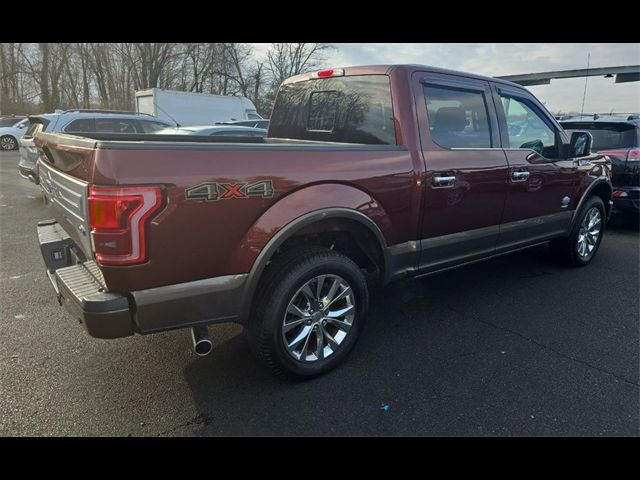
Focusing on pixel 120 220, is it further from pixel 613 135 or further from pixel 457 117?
pixel 613 135

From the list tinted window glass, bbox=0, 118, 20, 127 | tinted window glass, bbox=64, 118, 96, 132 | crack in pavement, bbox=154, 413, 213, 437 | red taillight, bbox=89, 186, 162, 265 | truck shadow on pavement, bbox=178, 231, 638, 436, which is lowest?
crack in pavement, bbox=154, 413, 213, 437

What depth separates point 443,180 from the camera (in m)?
3.29

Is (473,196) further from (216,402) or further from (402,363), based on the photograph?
(216,402)

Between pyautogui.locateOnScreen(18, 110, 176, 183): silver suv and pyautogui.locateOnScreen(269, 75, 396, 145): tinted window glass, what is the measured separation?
5.52m

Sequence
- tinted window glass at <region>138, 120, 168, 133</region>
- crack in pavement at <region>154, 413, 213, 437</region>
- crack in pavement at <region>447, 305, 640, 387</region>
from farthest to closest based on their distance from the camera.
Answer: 1. tinted window glass at <region>138, 120, 168, 133</region>
2. crack in pavement at <region>447, 305, 640, 387</region>
3. crack in pavement at <region>154, 413, 213, 437</region>

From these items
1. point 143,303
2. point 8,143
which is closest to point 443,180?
point 143,303

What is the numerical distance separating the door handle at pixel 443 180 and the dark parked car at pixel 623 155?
4.04 metres

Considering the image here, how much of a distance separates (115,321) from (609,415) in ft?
8.86

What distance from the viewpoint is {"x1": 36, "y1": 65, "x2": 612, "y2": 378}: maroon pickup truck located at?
213 cm

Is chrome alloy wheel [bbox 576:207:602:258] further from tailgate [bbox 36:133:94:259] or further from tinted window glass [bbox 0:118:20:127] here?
tinted window glass [bbox 0:118:20:127]

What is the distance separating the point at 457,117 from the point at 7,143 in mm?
22232

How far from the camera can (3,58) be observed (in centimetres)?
3478

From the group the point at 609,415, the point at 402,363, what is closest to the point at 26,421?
the point at 402,363

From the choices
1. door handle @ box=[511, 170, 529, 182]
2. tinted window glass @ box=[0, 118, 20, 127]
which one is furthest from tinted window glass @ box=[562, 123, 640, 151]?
tinted window glass @ box=[0, 118, 20, 127]
